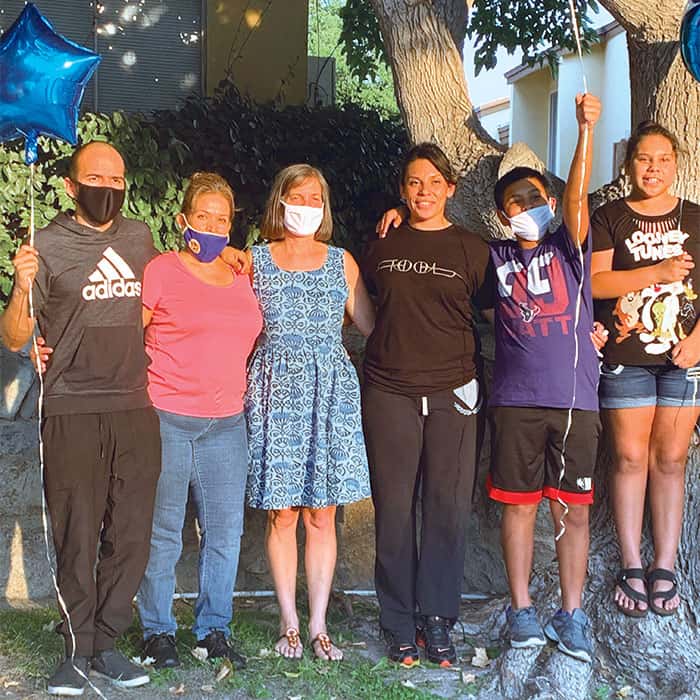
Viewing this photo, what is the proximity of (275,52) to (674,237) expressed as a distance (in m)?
4.87

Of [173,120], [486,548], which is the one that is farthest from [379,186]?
[486,548]

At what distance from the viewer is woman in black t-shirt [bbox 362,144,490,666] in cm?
450

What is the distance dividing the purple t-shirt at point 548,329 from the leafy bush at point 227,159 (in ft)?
8.28

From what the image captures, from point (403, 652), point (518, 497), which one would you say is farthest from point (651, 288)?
point (403, 652)

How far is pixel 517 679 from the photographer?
437 cm

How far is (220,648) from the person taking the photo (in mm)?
4496

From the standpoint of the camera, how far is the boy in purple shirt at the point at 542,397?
4.34 meters

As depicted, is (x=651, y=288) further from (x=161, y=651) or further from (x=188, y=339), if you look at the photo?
(x=161, y=651)

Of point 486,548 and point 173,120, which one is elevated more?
point 173,120

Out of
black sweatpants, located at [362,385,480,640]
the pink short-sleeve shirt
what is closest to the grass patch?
black sweatpants, located at [362,385,480,640]

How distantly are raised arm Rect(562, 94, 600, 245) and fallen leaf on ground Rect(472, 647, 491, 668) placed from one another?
1.79m

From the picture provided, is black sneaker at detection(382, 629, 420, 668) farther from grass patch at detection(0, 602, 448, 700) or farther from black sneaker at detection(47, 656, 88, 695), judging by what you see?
black sneaker at detection(47, 656, 88, 695)

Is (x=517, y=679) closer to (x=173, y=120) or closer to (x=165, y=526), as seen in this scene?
(x=165, y=526)

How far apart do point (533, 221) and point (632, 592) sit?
1581 mm
